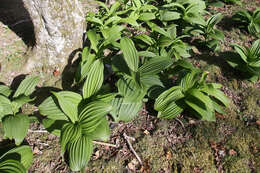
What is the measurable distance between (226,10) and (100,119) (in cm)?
500

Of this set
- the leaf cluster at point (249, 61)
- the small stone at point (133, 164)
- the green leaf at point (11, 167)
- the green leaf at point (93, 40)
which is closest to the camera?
the green leaf at point (11, 167)

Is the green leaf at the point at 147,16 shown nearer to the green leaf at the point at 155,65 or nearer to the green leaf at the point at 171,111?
the green leaf at the point at 155,65

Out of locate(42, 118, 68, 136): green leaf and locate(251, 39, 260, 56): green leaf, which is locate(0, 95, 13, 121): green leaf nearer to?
locate(42, 118, 68, 136): green leaf

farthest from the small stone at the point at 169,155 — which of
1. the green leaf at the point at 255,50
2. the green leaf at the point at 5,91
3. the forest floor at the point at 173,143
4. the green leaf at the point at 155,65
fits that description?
the green leaf at the point at 255,50

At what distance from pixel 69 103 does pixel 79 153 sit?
2.17ft

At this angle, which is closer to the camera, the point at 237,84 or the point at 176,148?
the point at 176,148

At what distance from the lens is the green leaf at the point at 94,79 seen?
2.73 metres

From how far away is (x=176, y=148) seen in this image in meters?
2.68

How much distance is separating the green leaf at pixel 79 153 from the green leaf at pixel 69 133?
0.06 meters

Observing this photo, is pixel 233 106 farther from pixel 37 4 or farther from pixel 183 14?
pixel 37 4

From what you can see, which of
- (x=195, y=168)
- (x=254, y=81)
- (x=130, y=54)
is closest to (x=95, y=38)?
(x=130, y=54)

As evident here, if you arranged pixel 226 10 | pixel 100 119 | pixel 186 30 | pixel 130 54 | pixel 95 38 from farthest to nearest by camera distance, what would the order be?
1. pixel 226 10
2. pixel 186 30
3. pixel 95 38
4. pixel 130 54
5. pixel 100 119

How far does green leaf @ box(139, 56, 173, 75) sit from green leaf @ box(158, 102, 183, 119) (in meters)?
0.55

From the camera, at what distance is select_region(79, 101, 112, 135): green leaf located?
2395 mm
